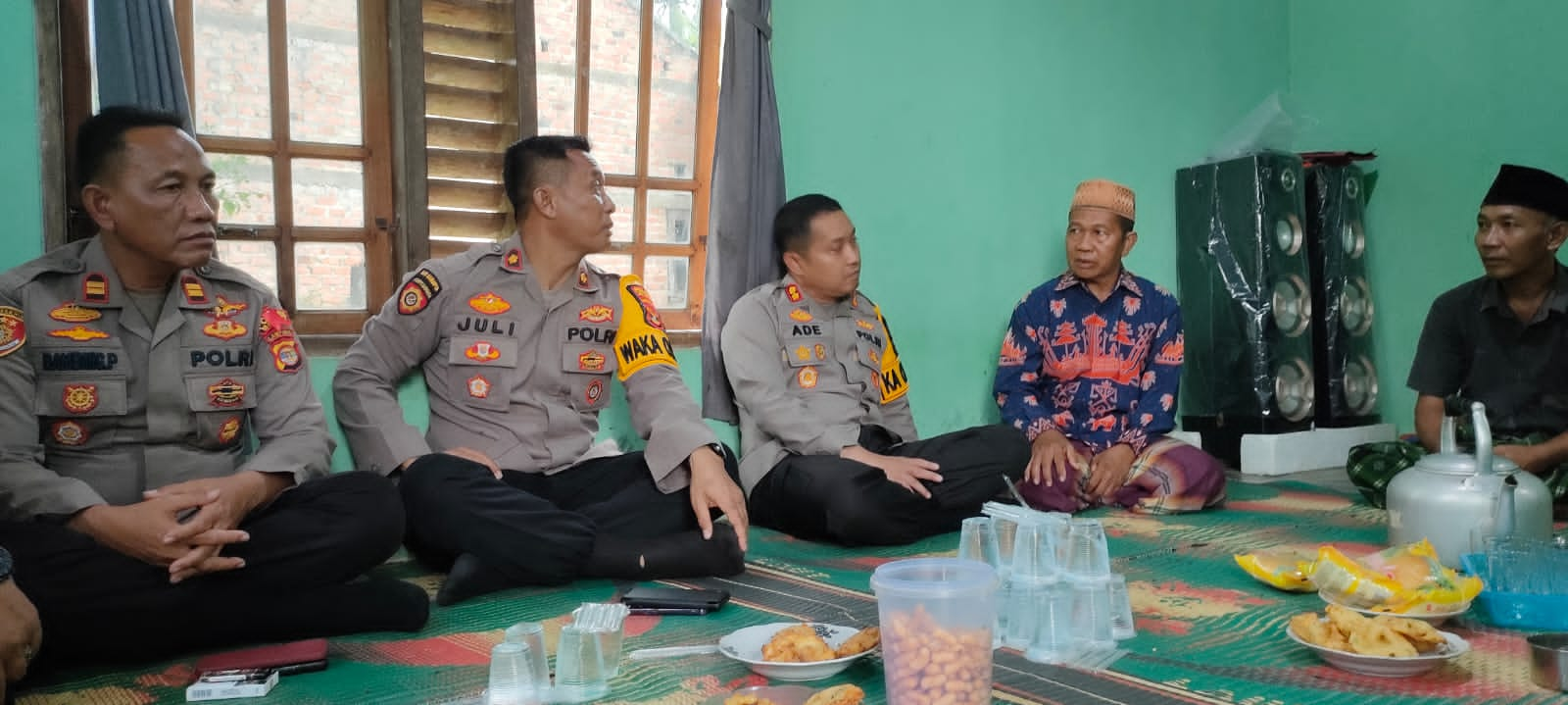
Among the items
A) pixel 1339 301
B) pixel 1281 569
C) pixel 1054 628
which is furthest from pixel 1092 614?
pixel 1339 301

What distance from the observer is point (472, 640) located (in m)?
1.91

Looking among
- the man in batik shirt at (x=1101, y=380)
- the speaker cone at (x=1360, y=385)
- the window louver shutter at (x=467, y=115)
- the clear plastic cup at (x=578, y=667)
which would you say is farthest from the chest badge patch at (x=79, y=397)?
the speaker cone at (x=1360, y=385)

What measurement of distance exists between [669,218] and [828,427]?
844 mm

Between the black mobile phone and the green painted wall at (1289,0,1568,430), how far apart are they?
11.6ft

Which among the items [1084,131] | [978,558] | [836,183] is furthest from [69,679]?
[1084,131]

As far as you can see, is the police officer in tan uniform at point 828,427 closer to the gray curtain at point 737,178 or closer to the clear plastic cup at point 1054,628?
the gray curtain at point 737,178

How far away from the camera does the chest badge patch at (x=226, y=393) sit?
2.11 m

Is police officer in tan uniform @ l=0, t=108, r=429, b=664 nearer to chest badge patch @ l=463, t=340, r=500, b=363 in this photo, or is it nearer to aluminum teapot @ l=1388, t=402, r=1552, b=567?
chest badge patch @ l=463, t=340, r=500, b=363

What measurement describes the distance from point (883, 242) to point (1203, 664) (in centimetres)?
203

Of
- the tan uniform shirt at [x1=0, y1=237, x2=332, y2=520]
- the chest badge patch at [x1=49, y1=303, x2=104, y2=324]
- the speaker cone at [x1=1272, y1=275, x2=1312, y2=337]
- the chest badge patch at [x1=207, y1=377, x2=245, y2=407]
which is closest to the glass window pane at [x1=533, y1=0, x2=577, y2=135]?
the tan uniform shirt at [x1=0, y1=237, x2=332, y2=520]

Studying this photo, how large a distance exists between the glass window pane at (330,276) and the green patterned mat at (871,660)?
66 centimetres

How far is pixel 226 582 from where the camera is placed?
6.20 feet

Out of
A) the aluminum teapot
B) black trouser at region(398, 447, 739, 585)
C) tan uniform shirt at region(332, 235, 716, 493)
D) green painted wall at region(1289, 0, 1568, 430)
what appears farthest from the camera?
green painted wall at region(1289, 0, 1568, 430)

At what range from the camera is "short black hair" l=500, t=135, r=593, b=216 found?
2660 millimetres
